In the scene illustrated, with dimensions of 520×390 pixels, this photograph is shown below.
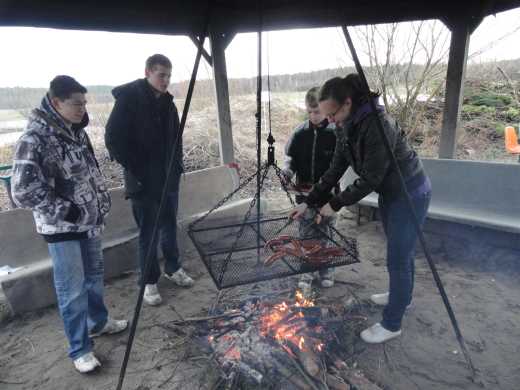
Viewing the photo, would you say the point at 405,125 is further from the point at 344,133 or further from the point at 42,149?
the point at 42,149

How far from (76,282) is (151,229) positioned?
915 millimetres

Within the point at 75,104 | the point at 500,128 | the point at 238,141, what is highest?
the point at 75,104

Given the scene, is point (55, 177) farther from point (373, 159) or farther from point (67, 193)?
point (373, 159)

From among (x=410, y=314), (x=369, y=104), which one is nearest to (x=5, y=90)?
(x=369, y=104)

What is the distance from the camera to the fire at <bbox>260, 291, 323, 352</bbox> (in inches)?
92.8

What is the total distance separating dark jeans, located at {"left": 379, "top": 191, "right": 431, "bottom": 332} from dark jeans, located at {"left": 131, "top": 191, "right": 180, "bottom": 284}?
1.71 metres

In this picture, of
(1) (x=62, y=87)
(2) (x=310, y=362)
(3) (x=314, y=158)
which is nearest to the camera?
(1) (x=62, y=87)

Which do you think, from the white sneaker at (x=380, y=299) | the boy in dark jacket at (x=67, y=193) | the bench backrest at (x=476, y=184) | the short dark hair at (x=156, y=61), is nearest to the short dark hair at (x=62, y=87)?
the boy in dark jacket at (x=67, y=193)

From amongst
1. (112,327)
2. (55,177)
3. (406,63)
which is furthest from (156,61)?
(406,63)

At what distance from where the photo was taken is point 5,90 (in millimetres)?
6723

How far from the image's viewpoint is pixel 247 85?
1113 centimetres

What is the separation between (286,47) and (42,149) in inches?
390

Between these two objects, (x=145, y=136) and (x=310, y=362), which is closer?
(x=310, y=362)

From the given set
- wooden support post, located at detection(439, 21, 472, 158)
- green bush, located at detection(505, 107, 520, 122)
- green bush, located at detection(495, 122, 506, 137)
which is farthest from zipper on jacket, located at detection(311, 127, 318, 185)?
green bush, located at detection(505, 107, 520, 122)
